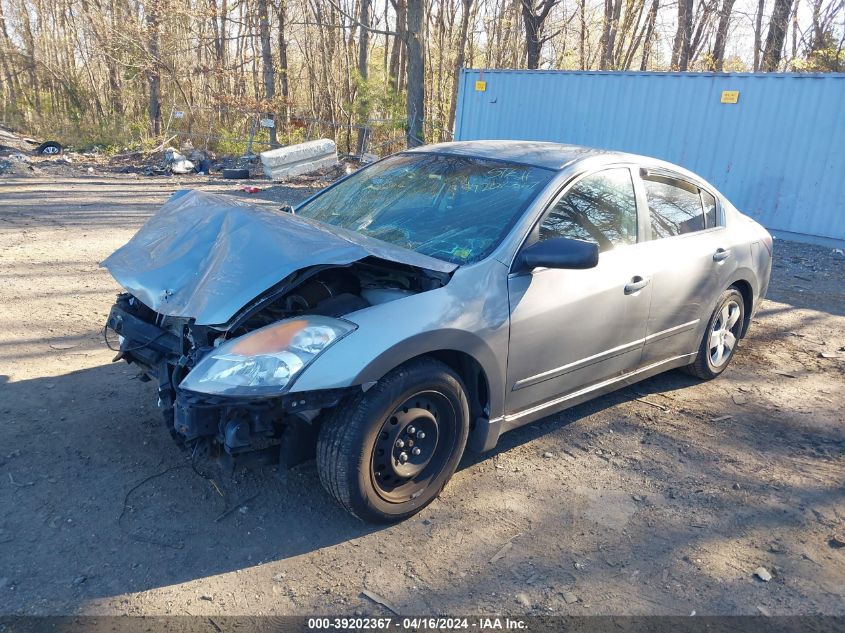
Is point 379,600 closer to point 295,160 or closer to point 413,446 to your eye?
point 413,446

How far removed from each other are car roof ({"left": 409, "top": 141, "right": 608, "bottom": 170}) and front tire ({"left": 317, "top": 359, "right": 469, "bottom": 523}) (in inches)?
63.3

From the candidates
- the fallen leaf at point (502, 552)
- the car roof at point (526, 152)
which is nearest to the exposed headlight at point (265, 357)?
the fallen leaf at point (502, 552)

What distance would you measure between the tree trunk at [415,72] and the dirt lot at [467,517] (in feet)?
43.3

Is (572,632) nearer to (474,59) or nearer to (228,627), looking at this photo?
(228,627)

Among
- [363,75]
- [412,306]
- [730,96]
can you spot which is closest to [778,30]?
[730,96]

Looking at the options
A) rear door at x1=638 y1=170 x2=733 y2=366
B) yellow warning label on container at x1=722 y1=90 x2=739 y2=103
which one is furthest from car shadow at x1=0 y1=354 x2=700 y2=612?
yellow warning label on container at x1=722 y1=90 x2=739 y2=103

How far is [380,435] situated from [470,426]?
0.67 meters

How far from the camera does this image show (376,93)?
20906 mm

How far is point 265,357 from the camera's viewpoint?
288 cm

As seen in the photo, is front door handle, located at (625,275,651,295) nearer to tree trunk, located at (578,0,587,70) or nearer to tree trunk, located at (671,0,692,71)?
tree trunk, located at (671,0,692,71)

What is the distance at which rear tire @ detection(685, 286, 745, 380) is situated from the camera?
501 centimetres

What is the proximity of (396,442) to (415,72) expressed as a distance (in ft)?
49.8

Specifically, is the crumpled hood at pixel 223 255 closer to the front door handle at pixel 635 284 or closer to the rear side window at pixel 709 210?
the front door handle at pixel 635 284

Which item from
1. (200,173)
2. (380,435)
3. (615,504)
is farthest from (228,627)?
(200,173)
